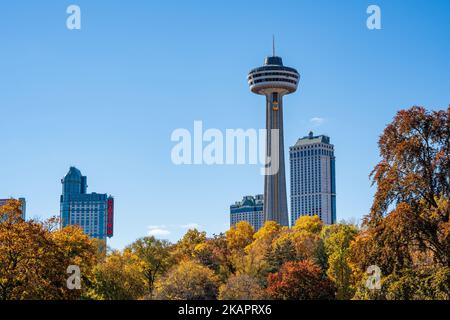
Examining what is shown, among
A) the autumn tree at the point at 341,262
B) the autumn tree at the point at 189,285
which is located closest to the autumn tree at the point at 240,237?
the autumn tree at the point at 341,262

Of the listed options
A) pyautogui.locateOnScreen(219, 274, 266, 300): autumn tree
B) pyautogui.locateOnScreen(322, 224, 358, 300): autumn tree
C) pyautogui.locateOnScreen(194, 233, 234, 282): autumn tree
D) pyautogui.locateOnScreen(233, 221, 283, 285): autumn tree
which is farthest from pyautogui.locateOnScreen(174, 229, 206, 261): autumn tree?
pyautogui.locateOnScreen(219, 274, 266, 300): autumn tree

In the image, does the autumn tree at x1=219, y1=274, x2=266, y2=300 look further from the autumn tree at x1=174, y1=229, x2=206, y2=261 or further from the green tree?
the autumn tree at x1=174, y1=229, x2=206, y2=261

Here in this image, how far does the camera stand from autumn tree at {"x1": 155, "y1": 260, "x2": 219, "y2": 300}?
197 feet

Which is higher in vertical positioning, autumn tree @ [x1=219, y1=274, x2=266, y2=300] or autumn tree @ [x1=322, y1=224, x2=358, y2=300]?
autumn tree @ [x1=322, y1=224, x2=358, y2=300]

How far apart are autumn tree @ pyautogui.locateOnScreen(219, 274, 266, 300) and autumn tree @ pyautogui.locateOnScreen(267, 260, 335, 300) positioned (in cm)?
150

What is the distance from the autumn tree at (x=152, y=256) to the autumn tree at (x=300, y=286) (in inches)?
1090

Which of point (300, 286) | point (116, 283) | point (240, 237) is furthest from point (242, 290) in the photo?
point (240, 237)

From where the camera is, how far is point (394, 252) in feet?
122

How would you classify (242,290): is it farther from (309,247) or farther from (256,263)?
(309,247)

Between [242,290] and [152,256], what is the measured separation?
30.6 meters
